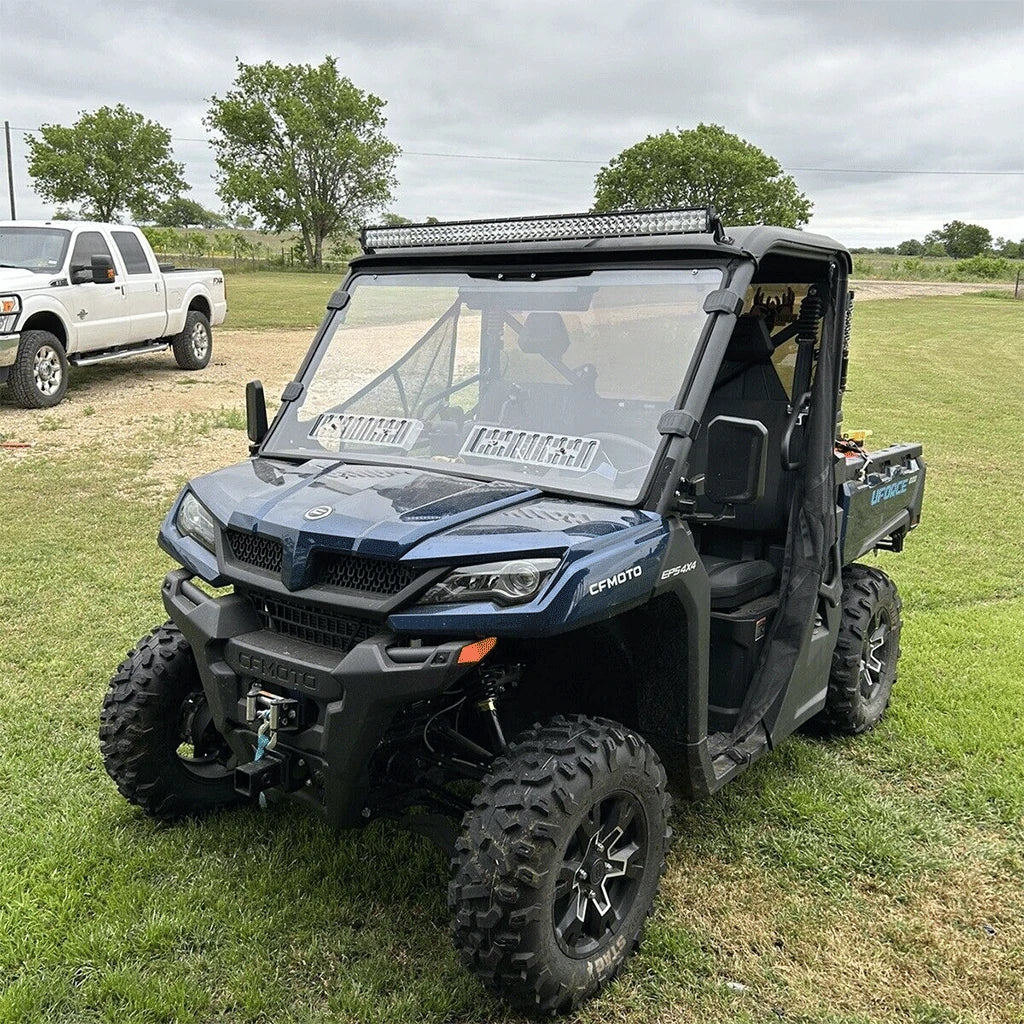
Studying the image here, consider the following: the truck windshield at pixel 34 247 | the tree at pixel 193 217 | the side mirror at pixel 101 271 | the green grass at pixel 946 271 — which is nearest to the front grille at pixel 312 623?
the side mirror at pixel 101 271

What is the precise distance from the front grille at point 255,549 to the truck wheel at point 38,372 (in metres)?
9.96

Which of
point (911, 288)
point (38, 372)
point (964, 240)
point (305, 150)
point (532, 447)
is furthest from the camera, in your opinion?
point (964, 240)

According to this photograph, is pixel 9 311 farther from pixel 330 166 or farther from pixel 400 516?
pixel 330 166

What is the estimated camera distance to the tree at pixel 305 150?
64.6 m

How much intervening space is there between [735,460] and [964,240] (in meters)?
98.5

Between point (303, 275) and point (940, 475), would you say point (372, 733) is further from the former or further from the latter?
point (303, 275)

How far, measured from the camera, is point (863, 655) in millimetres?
4539

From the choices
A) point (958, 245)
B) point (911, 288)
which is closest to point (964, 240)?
point (958, 245)

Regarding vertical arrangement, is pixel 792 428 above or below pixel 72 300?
above

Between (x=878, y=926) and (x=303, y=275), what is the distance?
168 ft

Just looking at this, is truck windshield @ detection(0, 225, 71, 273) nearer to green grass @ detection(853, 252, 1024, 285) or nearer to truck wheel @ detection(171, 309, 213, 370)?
truck wheel @ detection(171, 309, 213, 370)

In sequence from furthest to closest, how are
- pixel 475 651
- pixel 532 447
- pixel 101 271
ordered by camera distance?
pixel 101 271
pixel 532 447
pixel 475 651

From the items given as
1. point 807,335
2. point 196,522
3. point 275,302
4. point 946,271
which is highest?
point 946,271

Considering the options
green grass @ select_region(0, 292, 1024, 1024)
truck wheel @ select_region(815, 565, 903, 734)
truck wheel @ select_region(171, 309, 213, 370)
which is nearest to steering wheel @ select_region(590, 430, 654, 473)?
green grass @ select_region(0, 292, 1024, 1024)
